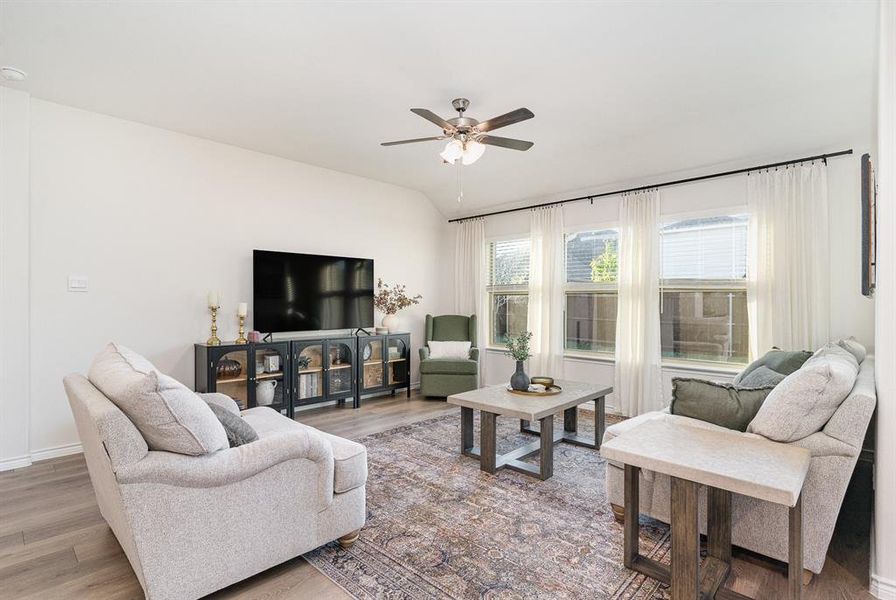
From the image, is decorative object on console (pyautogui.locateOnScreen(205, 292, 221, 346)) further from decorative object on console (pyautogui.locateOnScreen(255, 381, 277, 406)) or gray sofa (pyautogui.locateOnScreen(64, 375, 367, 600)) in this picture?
gray sofa (pyautogui.locateOnScreen(64, 375, 367, 600))

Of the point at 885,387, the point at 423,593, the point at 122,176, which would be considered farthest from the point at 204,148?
the point at 885,387

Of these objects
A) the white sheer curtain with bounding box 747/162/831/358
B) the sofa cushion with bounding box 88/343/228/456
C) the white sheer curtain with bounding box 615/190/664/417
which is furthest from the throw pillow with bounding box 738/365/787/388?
the sofa cushion with bounding box 88/343/228/456

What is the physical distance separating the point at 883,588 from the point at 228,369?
14.9 ft

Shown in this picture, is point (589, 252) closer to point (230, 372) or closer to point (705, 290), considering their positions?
point (705, 290)

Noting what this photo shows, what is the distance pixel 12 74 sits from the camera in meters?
3.04

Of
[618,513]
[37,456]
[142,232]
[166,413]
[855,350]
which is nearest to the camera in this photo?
[166,413]

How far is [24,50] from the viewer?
2783 millimetres

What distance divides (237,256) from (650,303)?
4.30 m

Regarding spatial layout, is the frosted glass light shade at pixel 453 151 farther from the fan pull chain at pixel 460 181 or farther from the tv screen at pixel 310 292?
the tv screen at pixel 310 292

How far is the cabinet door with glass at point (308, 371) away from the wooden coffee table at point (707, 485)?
3.49 meters

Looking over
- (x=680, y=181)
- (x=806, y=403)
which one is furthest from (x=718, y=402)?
(x=680, y=181)

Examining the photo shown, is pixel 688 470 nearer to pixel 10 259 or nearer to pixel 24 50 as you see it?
pixel 24 50

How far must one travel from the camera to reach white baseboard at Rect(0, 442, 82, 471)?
10.7 ft

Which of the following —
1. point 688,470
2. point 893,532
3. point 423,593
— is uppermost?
point 688,470
